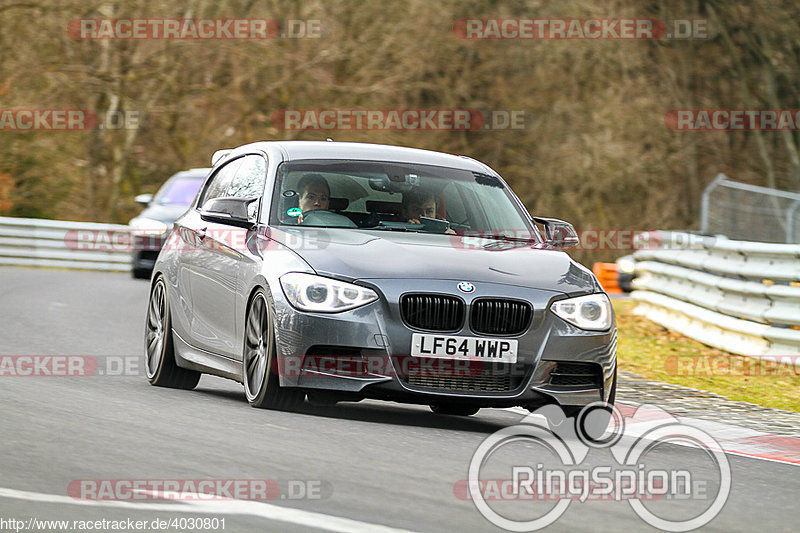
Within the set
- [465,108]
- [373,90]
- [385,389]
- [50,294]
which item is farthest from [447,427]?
[465,108]

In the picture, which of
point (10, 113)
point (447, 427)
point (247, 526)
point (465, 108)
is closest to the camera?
point (247, 526)

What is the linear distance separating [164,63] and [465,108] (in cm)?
744

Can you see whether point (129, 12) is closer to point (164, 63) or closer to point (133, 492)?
point (164, 63)

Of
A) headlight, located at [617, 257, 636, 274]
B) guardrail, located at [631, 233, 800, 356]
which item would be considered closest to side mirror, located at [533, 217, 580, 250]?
guardrail, located at [631, 233, 800, 356]

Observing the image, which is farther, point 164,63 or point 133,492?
point 164,63

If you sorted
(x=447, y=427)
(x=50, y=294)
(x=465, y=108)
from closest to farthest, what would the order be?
(x=447, y=427) < (x=50, y=294) < (x=465, y=108)

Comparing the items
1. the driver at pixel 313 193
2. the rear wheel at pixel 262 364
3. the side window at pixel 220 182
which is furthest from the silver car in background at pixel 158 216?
the rear wheel at pixel 262 364

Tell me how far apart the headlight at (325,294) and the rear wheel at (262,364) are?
25cm

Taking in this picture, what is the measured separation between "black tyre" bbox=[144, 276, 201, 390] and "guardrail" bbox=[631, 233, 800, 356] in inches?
235

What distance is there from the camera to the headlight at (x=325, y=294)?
8430 mm

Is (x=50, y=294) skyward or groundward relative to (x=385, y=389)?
groundward

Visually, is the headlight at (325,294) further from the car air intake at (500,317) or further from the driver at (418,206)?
the driver at (418,206)

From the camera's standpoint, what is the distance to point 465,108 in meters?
39.0

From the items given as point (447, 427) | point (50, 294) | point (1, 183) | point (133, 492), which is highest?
point (133, 492)
